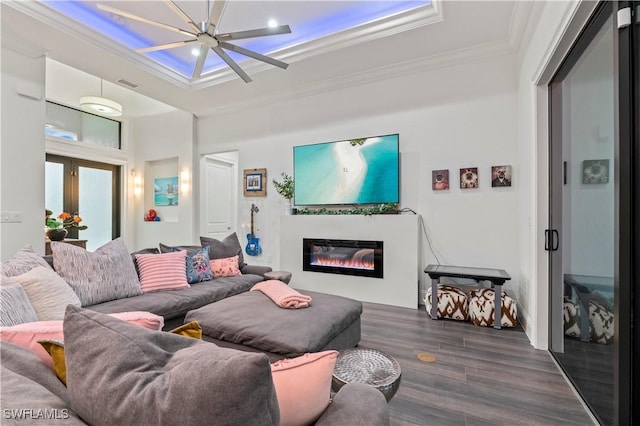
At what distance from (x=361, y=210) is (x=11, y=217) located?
4185 millimetres

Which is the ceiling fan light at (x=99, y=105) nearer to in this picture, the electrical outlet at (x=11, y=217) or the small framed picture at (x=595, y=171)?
the electrical outlet at (x=11, y=217)

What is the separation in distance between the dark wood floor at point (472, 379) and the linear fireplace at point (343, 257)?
1050 mm

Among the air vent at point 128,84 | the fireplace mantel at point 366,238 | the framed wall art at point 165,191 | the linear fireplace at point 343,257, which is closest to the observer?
the fireplace mantel at point 366,238

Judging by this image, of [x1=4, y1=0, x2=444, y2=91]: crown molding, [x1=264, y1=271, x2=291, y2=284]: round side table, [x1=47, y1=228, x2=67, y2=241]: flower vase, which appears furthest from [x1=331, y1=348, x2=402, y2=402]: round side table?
[x1=47, y1=228, x2=67, y2=241]: flower vase

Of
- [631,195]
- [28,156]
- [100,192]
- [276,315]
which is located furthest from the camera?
[100,192]

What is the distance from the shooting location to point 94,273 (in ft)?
8.31

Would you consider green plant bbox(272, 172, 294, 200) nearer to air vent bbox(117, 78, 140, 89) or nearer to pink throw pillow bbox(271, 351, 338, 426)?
air vent bbox(117, 78, 140, 89)

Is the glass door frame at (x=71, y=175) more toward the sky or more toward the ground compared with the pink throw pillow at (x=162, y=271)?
more toward the sky

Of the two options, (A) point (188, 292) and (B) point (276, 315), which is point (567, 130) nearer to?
(B) point (276, 315)

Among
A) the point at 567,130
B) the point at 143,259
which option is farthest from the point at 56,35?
the point at 567,130

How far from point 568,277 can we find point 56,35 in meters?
5.47

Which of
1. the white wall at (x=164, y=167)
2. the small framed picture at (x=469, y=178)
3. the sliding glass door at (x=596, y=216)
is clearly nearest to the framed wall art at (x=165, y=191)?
the white wall at (x=164, y=167)

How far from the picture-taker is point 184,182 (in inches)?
234

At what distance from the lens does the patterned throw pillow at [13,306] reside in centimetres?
135
